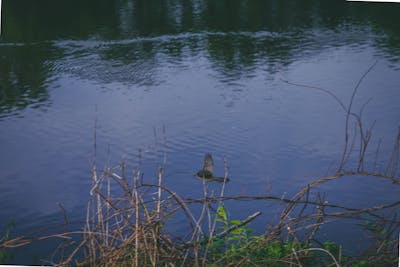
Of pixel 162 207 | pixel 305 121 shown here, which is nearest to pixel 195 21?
pixel 305 121

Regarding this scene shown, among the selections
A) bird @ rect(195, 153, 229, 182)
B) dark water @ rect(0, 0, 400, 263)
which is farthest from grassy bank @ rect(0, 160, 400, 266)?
bird @ rect(195, 153, 229, 182)

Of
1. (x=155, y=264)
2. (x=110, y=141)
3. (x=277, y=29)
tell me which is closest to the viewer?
(x=155, y=264)

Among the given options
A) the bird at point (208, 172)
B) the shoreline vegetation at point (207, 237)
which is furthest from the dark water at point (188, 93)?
the shoreline vegetation at point (207, 237)

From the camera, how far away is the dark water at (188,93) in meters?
5.55

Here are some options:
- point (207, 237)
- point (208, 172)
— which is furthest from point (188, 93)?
point (207, 237)

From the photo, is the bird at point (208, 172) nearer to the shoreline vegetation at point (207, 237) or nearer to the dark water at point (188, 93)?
the dark water at point (188, 93)

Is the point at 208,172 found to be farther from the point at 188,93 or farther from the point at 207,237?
the point at 207,237

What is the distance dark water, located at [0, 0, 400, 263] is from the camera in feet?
18.2

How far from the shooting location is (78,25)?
7.22m

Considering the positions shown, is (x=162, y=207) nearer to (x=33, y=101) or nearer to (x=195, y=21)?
(x=33, y=101)

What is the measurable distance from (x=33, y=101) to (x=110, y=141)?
0.92 m

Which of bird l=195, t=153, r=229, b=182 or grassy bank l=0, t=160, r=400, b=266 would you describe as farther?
bird l=195, t=153, r=229, b=182

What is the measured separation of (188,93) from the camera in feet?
24.5

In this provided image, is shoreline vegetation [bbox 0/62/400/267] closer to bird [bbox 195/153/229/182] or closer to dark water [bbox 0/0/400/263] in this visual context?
dark water [bbox 0/0/400/263]
